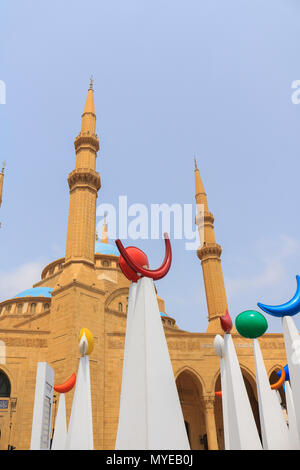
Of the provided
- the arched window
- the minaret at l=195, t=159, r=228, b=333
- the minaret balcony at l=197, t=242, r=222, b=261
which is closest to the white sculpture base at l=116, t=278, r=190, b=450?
the arched window

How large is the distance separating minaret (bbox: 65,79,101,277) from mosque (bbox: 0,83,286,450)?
62 mm

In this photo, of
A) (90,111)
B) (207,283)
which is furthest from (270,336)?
(90,111)

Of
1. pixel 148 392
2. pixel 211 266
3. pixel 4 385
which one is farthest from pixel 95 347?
pixel 148 392

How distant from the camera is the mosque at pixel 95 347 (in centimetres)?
1716

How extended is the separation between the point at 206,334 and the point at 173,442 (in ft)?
55.6

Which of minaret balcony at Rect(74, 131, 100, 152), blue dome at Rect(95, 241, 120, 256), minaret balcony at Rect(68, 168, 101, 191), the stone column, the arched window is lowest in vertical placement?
the stone column

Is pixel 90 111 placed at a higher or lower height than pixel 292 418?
higher

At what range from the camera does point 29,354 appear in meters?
18.3

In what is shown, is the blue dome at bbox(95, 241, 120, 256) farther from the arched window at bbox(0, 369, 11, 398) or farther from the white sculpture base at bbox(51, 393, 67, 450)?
the white sculpture base at bbox(51, 393, 67, 450)

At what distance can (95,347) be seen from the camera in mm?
18250

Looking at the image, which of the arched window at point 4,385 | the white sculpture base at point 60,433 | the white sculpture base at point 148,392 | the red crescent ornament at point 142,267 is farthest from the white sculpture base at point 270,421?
the arched window at point 4,385

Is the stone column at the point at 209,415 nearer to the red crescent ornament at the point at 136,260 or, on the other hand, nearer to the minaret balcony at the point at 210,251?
the minaret balcony at the point at 210,251

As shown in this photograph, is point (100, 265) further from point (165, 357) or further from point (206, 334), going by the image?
point (165, 357)

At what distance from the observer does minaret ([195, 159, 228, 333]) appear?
25.9 meters
